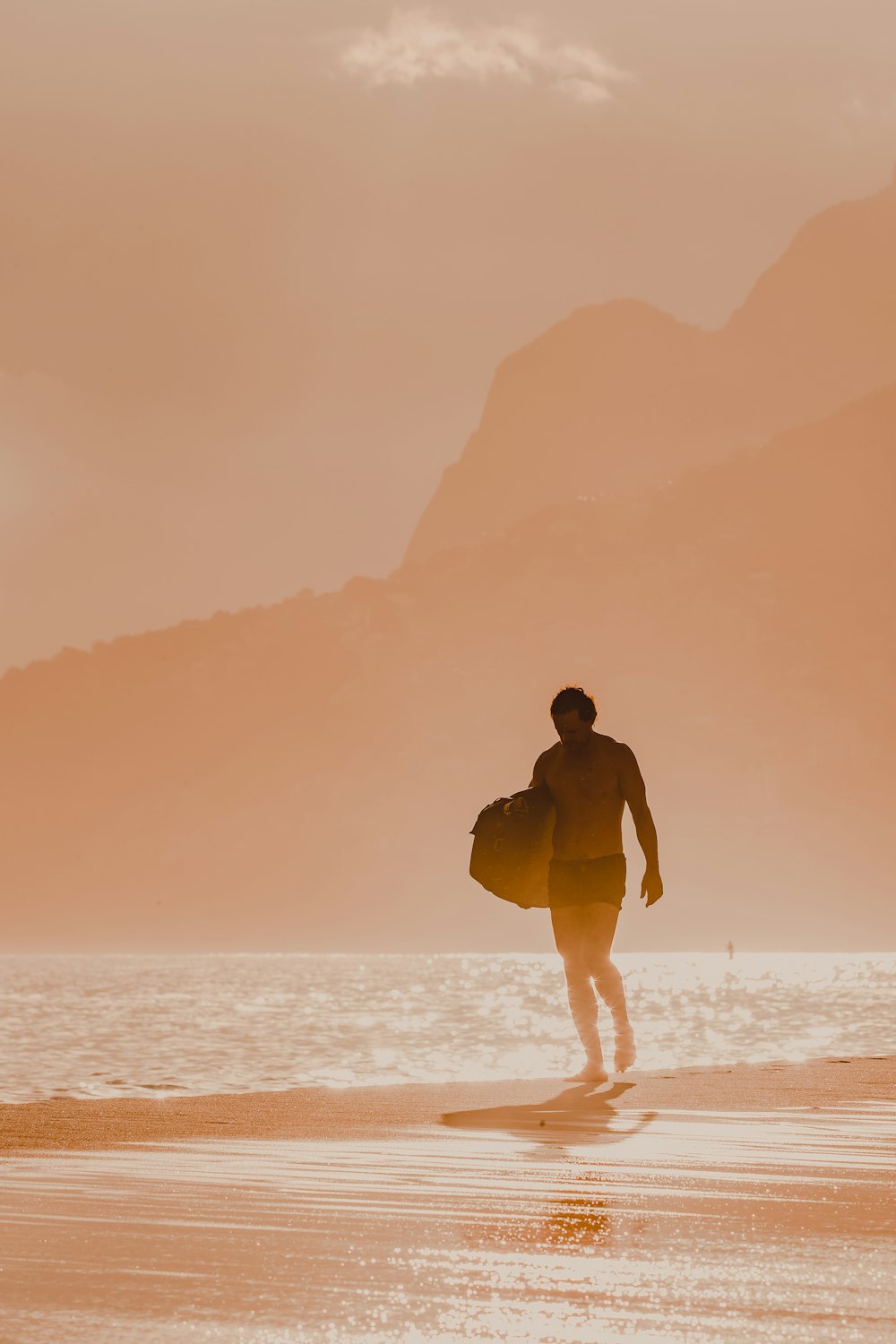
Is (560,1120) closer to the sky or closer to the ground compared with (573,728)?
closer to the ground

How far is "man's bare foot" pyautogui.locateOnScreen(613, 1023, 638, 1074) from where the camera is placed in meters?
10.9

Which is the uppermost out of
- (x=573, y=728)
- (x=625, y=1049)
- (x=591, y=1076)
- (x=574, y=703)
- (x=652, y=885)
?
(x=574, y=703)

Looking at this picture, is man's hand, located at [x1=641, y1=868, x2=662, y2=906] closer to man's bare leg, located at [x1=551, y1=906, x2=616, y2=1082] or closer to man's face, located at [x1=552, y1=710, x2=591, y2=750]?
man's bare leg, located at [x1=551, y1=906, x2=616, y2=1082]

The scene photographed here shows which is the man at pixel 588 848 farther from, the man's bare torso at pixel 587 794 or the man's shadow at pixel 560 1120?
the man's shadow at pixel 560 1120

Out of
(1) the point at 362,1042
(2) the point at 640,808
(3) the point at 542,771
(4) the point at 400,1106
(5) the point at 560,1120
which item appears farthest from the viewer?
(1) the point at 362,1042

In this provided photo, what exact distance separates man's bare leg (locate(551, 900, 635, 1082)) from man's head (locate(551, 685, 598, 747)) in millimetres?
881

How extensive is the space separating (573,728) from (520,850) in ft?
2.31

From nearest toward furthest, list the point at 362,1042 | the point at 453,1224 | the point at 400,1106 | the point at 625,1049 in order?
the point at 453,1224
the point at 400,1106
the point at 625,1049
the point at 362,1042

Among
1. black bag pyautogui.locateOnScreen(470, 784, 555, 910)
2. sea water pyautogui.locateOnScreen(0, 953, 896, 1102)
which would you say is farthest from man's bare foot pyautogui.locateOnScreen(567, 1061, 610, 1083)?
sea water pyautogui.locateOnScreen(0, 953, 896, 1102)

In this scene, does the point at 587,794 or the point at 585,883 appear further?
the point at 587,794

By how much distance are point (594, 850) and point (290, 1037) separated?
10.4 m

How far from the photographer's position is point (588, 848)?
34.3 ft

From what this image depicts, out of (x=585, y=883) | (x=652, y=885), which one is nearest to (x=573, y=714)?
(x=585, y=883)

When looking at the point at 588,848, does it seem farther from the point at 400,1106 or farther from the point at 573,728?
the point at 400,1106
